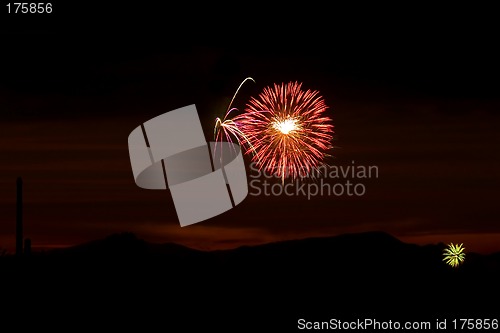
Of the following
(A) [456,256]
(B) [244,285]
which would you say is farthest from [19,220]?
(A) [456,256]

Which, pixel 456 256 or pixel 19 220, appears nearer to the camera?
pixel 19 220

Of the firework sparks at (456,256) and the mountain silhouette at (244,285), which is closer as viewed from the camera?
the mountain silhouette at (244,285)

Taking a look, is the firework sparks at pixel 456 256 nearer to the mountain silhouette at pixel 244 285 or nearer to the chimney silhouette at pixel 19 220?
the mountain silhouette at pixel 244 285

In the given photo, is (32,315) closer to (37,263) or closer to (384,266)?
(37,263)

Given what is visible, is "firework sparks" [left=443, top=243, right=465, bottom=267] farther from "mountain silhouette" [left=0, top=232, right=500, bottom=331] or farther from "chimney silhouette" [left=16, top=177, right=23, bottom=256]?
"chimney silhouette" [left=16, top=177, right=23, bottom=256]

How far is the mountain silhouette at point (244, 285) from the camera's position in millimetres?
57000

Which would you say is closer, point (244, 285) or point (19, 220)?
point (19, 220)

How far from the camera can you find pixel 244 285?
224ft

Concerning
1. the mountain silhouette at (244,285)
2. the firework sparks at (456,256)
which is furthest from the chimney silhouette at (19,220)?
the firework sparks at (456,256)

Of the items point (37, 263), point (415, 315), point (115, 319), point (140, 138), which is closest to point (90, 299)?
point (115, 319)

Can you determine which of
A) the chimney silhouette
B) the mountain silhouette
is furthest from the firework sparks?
the chimney silhouette

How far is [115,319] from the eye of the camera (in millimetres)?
52906

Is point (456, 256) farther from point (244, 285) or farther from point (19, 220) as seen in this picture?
point (19, 220)

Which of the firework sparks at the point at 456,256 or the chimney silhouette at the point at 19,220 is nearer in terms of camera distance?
the chimney silhouette at the point at 19,220
